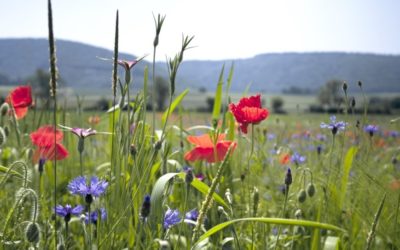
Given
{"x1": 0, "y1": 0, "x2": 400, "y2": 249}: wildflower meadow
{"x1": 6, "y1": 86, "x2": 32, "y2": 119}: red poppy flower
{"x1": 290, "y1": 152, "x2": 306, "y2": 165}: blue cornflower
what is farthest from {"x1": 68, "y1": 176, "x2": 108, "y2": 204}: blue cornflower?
{"x1": 290, "y1": 152, "x2": 306, "y2": 165}: blue cornflower

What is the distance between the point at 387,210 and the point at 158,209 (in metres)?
1.13

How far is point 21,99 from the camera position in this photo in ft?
6.68

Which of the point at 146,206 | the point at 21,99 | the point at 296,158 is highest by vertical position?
the point at 21,99

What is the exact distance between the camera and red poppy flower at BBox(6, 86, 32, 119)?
2002 mm

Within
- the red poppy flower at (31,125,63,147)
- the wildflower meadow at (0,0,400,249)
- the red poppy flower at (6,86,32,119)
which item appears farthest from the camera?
the red poppy flower at (6,86,32,119)

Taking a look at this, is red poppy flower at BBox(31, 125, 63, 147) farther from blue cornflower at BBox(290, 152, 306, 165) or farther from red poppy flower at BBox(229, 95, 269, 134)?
blue cornflower at BBox(290, 152, 306, 165)

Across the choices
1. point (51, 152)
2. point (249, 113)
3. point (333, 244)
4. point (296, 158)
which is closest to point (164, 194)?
point (249, 113)

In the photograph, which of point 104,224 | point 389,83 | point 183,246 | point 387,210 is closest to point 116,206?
point 104,224

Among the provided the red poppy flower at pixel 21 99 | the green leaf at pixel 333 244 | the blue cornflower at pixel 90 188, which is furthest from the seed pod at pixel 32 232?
the red poppy flower at pixel 21 99

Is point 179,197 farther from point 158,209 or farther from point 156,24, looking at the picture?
point 156,24

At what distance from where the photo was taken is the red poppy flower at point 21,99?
6.57ft

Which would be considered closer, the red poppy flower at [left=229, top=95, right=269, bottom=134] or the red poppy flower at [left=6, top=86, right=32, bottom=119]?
the red poppy flower at [left=229, top=95, right=269, bottom=134]

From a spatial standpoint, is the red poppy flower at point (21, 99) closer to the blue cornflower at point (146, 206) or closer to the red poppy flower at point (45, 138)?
the red poppy flower at point (45, 138)

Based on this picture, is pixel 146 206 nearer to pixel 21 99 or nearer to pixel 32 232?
pixel 32 232
